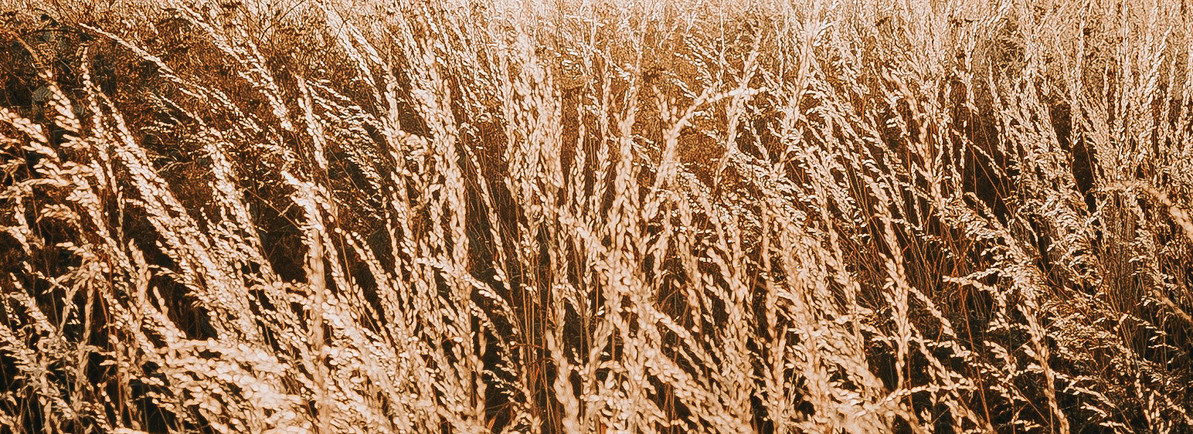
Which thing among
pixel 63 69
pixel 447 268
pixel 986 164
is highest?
pixel 63 69

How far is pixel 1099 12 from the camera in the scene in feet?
11.3

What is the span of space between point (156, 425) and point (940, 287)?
1.91 m

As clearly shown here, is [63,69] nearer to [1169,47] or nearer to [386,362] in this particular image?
[386,362]

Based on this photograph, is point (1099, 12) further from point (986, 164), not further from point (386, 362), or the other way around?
point (386, 362)

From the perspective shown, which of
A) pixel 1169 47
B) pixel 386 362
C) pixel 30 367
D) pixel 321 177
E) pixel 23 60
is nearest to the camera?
pixel 30 367

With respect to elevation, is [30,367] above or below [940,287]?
above

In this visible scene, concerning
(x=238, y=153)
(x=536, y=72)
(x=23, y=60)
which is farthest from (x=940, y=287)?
(x=23, y=60)

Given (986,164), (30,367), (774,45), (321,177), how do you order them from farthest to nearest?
(774,45) → (986,164) → (321,177) → (30,367)

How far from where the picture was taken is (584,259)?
203 cm

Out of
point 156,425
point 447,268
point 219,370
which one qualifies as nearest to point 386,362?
point 447,268

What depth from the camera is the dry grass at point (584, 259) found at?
99cm

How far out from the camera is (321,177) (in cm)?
218

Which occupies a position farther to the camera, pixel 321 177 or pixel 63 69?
pixel 63 69

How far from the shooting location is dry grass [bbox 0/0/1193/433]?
0.99 meters
